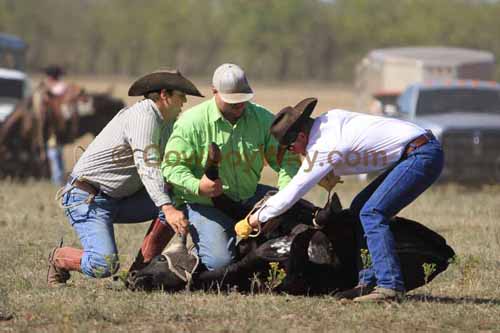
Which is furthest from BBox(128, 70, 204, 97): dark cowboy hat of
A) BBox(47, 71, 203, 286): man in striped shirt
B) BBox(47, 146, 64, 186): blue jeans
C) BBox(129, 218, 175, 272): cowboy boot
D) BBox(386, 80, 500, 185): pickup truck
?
BBox(47, 146, 64, 186): blue jeans

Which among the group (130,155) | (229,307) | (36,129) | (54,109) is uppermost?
(130,155)

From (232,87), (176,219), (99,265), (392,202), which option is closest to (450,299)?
(392,202)

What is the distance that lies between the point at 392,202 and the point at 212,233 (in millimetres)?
1311

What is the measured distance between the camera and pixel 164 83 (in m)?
7.97

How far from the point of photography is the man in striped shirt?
25.7ft

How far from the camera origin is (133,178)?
812cm

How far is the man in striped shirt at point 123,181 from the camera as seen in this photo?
25.7ft

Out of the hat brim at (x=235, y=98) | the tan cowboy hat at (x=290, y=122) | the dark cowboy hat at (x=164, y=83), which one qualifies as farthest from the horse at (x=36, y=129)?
the tan cowboy hat at (x=290, y=122)

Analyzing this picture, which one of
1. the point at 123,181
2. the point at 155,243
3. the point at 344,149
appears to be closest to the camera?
the point at 344,149

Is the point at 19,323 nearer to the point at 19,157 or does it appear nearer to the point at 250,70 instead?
the point at 19,157

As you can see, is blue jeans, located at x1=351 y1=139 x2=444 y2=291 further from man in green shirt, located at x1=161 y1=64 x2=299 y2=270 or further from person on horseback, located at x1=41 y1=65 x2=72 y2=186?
person on horseback, located at x1=41 y1=65 x2=72 y2=186

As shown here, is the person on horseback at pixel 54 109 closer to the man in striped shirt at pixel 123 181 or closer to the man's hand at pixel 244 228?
the man in striped shirt at pixel 123 181

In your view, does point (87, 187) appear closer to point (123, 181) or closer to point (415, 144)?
point (123, 181)

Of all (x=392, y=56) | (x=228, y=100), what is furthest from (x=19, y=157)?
(x=228, y=100)
